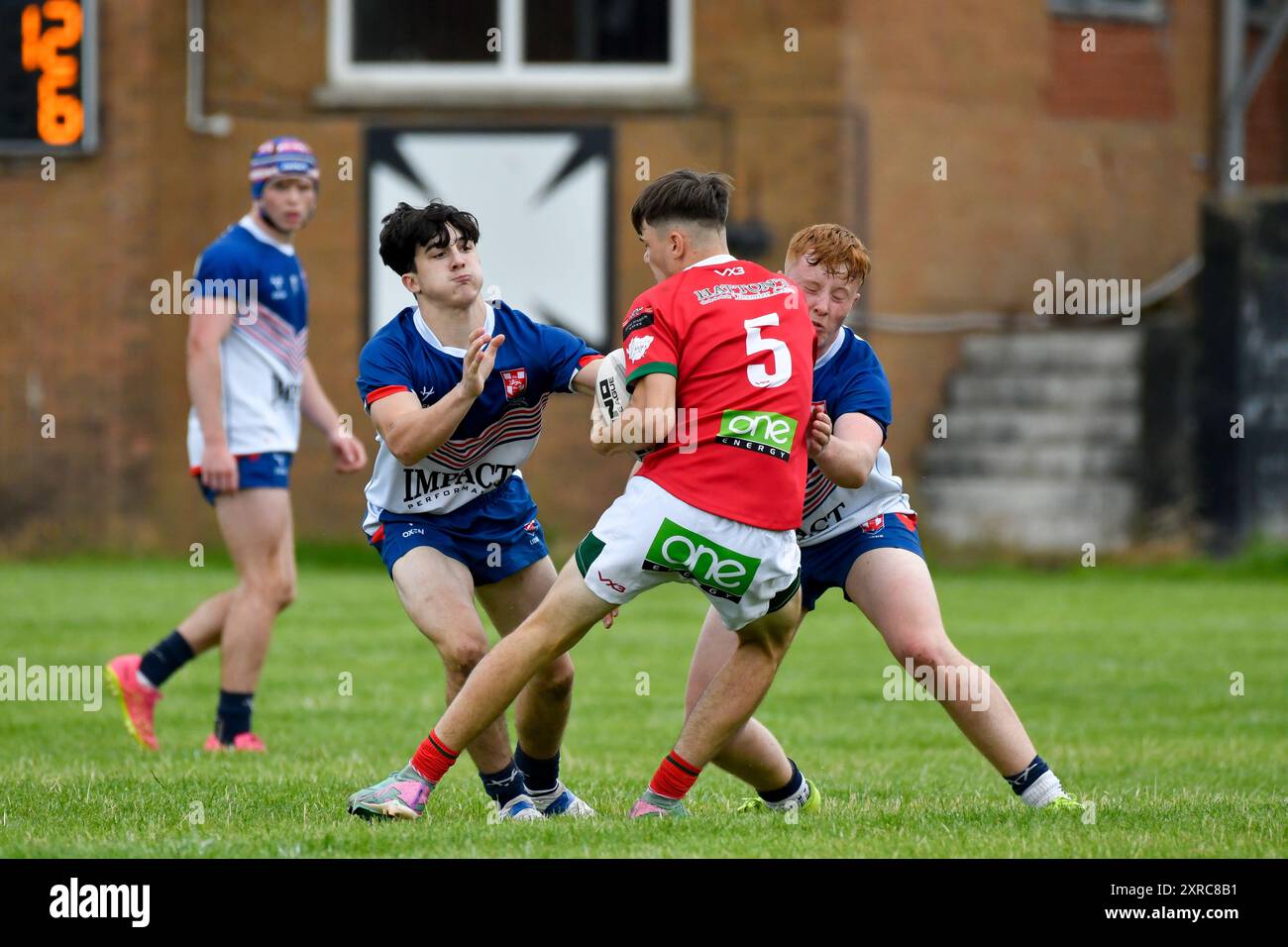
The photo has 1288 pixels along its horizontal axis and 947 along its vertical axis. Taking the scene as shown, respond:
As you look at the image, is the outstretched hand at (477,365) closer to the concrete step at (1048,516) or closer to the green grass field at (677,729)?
the green grass field at (677,729)

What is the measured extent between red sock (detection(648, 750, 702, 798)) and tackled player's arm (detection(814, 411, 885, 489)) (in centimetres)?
99

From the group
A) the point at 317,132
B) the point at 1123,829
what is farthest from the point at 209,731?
the point at 317,132

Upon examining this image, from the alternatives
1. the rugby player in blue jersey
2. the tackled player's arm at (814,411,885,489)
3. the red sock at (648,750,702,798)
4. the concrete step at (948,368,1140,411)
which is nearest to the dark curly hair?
the rugby player in blue jersey

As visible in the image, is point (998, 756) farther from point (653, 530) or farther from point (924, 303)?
point (924, 303)

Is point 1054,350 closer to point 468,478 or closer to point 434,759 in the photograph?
point 468,478

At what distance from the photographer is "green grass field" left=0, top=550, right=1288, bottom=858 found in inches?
224

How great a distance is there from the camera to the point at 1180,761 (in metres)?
8.56

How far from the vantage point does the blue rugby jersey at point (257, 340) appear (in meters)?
8.59

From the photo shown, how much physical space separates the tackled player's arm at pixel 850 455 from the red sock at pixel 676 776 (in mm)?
994

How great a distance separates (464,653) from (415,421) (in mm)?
777

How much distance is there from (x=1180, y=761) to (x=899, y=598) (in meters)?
2.80

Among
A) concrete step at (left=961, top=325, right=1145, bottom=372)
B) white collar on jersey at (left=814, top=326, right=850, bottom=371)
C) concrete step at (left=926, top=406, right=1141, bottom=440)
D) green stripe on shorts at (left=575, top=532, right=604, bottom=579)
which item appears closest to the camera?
green stripe on shorts at (left=575, top=532, right=604, bottom=579)

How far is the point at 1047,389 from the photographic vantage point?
730 inches

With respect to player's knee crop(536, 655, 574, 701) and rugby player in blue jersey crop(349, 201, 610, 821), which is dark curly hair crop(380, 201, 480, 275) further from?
player's knee crop(536, 655, 574, 701)
